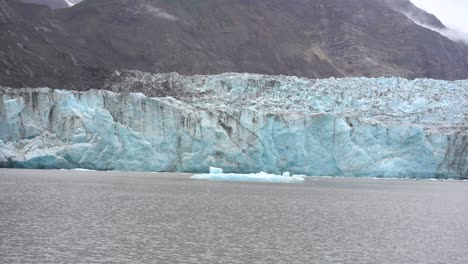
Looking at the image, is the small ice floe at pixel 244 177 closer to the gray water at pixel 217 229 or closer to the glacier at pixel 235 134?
the glacier at pixel 235 134

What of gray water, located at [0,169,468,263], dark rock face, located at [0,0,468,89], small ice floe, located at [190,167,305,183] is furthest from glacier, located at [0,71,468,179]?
dark rock face, located at [0,0,468,89]

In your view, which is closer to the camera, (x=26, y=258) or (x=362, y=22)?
(x=26, y=258)

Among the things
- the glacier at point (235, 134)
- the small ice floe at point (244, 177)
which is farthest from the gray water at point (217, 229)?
the glacier at point (235, 134)

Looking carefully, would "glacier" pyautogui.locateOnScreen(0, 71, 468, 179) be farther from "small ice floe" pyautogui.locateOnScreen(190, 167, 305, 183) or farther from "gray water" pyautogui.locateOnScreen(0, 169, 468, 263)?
"gray water" pyautogui.locateOnScreen(0, 169, 468, 263)

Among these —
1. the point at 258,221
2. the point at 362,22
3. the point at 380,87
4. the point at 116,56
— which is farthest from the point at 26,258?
the point at 362,22

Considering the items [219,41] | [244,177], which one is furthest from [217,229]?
[219,41]

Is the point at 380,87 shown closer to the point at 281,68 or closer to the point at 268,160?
the point at 268,160
